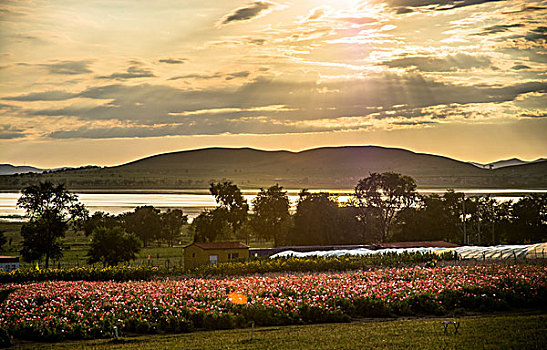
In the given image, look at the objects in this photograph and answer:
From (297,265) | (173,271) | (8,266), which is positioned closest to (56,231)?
(8,266)

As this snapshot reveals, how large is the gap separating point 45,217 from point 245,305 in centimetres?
4449

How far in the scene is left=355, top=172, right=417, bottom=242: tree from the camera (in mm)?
77500

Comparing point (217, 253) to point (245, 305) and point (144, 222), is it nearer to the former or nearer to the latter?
point (245, 305)

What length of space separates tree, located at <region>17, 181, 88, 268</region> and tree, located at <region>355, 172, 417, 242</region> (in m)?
34.5

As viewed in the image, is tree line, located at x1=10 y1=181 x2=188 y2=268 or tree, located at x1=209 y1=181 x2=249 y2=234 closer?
tree line, located at x1=10 y1=181 x2=188 y2=268

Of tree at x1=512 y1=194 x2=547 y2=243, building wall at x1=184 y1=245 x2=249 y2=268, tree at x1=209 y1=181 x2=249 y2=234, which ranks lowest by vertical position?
building wall at x1=184 y1=245 x2=249 y2=268

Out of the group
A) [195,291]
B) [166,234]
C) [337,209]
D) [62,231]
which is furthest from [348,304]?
[166,234]

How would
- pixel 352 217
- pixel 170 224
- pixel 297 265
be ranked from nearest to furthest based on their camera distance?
pixel 297 265 < pixel 352 217 < pixel 170 224

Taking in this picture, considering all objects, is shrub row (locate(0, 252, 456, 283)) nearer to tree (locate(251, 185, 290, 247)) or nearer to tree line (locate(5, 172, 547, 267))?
tree line (locate(5, 172, 547, 267))

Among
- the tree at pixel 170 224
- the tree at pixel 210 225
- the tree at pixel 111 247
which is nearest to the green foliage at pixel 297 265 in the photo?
the tree at pixel 111 247

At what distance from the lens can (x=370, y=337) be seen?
16.7 metres

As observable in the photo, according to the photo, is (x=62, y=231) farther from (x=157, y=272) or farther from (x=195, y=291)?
(x=195, y=291)

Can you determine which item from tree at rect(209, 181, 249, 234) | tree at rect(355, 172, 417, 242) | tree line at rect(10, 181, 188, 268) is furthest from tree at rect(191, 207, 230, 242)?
tree at rect(355, 172, 417, 242)

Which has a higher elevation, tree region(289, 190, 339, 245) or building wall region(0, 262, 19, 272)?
tree region(289, 190, 339, 245)
